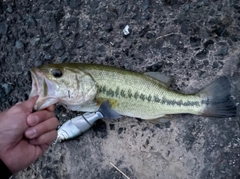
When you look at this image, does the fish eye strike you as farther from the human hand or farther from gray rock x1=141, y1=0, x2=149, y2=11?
gray rock x1=141, y1=0, x2=149, y2=11

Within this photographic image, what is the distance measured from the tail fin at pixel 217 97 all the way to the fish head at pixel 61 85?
111 cm

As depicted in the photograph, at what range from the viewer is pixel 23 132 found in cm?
312

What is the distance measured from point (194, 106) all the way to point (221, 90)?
311 mm

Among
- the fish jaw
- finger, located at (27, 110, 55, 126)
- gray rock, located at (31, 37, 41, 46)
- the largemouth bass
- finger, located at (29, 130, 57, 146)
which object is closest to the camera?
finger, located at (27, 110, 55, 126)

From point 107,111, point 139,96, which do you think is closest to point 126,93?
point 139,96

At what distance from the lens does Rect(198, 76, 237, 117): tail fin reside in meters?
3.61

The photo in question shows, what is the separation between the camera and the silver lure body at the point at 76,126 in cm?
381

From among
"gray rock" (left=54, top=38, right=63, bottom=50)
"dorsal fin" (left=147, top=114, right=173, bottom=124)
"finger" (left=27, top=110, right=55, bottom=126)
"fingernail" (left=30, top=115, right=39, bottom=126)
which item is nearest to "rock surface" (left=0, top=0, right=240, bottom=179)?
"gray rock" (left=54, top=38, right=63, bottom=50)

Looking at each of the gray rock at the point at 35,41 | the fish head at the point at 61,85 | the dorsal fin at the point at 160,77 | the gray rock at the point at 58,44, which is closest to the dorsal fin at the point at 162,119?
the dorsal fin at the point at 160,77

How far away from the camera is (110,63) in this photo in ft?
13.3

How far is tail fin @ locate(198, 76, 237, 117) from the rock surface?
224 mm

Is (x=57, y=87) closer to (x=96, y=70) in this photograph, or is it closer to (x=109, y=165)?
Answer: (x=96, y=70)

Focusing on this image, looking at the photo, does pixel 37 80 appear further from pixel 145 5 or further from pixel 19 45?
pixel 145 5

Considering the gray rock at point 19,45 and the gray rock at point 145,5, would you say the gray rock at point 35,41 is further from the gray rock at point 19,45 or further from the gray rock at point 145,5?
the gray rock at point 145,5
